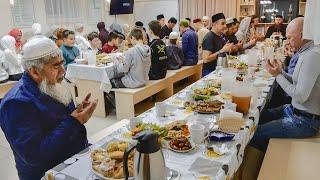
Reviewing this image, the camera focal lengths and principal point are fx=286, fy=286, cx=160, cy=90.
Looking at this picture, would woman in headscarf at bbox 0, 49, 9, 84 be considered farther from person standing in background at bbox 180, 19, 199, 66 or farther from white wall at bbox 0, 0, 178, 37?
person standing in background at bbox 180, 19, 199, 66

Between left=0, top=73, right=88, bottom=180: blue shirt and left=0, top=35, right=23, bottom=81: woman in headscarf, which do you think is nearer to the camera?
left=0, top=73, right=88, bottom=180: blue shirt

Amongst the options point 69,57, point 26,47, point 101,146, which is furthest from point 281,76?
point 69,57

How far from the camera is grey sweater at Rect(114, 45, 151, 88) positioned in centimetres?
396

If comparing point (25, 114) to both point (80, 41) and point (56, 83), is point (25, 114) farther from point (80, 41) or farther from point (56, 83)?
point (80, 41)

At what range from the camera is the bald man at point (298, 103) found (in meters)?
2.00

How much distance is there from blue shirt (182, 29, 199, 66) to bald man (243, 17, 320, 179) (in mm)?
2759

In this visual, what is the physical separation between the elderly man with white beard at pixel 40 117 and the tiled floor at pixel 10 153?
1354 millimetres

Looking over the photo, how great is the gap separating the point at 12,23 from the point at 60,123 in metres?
5.61

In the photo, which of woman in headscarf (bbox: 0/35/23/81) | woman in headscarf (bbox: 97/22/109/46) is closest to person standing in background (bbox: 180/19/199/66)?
woman in headscarf (bbox: 97/22/109/46)

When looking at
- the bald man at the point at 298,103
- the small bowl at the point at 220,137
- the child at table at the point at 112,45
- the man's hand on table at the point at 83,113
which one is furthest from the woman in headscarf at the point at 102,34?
the small bowl at the point at 220,137

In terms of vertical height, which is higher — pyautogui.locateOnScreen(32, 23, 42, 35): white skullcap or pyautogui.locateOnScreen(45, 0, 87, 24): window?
pyautogui.locateOnScreen(45, 0, 87, 24): window

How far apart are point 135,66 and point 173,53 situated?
4.30ft

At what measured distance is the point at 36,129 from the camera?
1.56 metres

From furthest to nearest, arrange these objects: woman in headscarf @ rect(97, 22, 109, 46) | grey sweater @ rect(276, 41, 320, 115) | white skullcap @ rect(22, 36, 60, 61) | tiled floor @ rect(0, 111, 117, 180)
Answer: woman in headscarf @ rect(97, 22, 109, 46) < tiled floor @ rect(0, 111, 117, 180) < grey sweater @ rect(276, 41, 320, 115) < white skullcap @ rect(22, 36, 60, 61)
